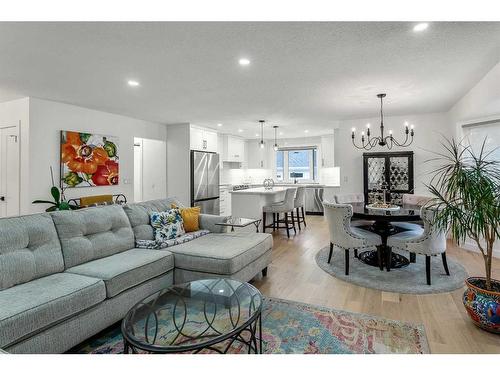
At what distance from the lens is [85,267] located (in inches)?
93.5

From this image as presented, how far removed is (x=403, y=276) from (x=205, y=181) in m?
4.94

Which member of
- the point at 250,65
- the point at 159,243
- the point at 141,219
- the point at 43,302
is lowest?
the point at 43,302

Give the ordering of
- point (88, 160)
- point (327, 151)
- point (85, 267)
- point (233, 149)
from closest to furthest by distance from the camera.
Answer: point (85, 267) → point (88, 160) → point (327, 151) → point (233, 149)

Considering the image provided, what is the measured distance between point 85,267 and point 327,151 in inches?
295

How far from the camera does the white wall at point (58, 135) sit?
14.2 ft

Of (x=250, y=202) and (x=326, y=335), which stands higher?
(x=250, y=202)

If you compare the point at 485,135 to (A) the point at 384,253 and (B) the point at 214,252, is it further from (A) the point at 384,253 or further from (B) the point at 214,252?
(B) the point at 214,252

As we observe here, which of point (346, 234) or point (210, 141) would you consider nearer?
point (346, 234)

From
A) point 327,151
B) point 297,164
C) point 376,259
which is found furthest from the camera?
point 297,164

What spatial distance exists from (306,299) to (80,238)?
2.18 m

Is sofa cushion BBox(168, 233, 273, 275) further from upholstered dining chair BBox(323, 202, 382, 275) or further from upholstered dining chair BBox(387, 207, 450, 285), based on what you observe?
upholstered dining chair BBox(387, 207, 450, 285)

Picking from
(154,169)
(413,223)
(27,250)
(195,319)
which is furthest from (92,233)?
(154,169)
